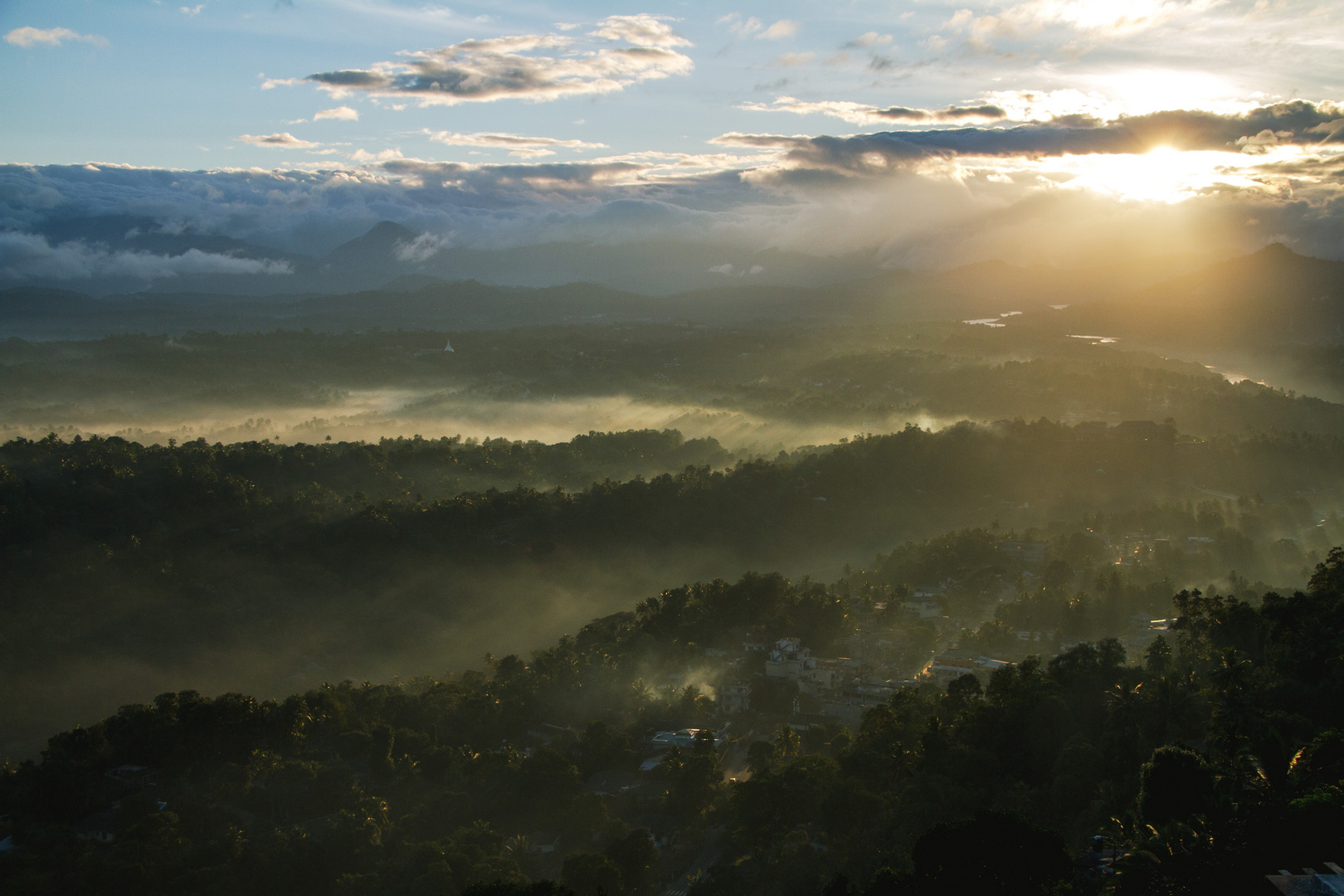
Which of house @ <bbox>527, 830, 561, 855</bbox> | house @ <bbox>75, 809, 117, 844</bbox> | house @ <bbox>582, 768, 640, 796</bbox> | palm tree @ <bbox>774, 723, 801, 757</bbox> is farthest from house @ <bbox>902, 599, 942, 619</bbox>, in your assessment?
house @ <bbox>75, 809, 117, 844</bbox>

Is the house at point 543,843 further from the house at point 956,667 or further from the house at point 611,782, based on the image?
the house at point 956,667

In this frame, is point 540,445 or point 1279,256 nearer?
point 540,445

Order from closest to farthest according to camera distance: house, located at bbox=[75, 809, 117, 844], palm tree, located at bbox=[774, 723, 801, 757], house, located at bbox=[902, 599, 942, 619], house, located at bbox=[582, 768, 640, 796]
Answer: house, located at bbox=[75, 809, 117, 844] → house, located at bbox=[582, 768, 640, 796] → palm tree, located at bbox=[774, 723, 801, 757] → house, located at bbox=[902, 599, 942, 619]

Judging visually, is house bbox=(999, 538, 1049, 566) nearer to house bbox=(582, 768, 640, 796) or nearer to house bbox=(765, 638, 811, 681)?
house bbox=(765, 638, 811, 681)

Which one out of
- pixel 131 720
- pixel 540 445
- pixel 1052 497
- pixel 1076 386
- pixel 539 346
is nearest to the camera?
pixel 131 720

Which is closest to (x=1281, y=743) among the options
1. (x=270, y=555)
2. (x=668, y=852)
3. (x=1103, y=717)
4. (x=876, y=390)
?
(x=1103, y=717)

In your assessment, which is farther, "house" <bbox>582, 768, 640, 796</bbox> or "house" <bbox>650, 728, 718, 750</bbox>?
"house" <bbox>650, 728, 718, 750</bbox>

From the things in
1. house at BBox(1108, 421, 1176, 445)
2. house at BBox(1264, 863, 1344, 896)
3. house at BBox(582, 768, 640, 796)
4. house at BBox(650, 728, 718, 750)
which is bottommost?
house at BBox(582, 768, 640, 796)

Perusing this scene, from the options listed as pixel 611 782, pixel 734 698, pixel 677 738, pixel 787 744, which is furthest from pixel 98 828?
pixel 734 698

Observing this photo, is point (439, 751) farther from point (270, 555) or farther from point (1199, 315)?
point (1199, 315)

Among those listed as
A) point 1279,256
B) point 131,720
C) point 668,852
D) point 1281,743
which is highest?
point 1279,256

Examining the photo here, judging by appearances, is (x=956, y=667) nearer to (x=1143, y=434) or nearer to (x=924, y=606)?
(x=924, y=606)
